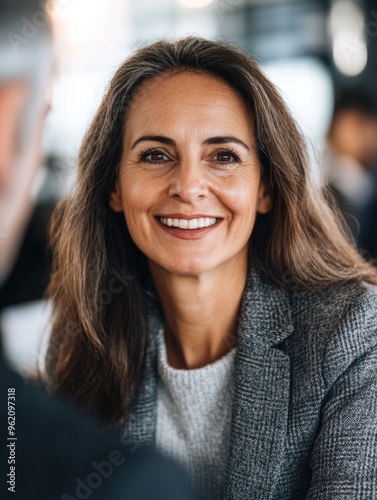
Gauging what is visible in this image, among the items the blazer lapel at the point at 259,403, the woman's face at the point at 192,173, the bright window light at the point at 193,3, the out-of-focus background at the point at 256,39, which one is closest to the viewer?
the blazer lapel at the point at 259,403

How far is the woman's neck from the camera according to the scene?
154cm

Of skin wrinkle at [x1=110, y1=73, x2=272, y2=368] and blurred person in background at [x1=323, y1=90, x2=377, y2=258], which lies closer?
skin wrinkle at [x1=110, y1=73, x2=272, y2=368]

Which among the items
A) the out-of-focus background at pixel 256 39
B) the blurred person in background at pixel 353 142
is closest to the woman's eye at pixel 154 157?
the blurred person in background at pixel 353 142

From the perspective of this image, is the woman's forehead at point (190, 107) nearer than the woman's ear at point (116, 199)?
Yes

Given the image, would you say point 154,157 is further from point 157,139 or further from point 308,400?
point 308,400

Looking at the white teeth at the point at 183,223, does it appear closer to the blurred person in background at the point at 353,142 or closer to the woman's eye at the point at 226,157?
the woman's eye at the point at 226,157

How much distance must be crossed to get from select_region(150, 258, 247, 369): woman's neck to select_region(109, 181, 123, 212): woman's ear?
15 cm

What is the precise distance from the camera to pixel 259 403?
140 centimetres

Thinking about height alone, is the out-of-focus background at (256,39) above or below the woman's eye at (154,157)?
above

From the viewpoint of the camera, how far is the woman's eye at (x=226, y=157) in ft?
4.86

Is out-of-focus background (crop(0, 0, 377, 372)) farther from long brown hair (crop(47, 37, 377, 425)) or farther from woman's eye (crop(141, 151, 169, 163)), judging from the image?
woman's eye (crop(141, 151, 169, 163))

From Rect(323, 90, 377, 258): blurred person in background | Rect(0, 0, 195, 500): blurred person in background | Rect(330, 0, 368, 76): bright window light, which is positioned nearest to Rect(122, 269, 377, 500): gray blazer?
Rect(0, 0, 195, 500): blurred person in background

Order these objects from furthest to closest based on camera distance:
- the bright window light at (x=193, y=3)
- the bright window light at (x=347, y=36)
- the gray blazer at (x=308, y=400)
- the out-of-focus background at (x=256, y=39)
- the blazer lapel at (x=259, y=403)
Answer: the bright window light at (x=193, y=3)
the bright window light at (x=347, y=36)
the out-of-focus background at (x=256, y=39)
the blazer lapel at (x=259, y=403)
the gray blazer at (x=308, y=400)

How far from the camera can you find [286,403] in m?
1.39
